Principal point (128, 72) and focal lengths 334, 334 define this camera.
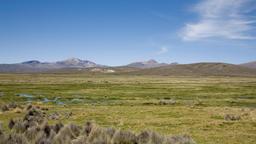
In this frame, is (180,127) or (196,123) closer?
(180,127)

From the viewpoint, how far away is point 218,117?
1182 inches

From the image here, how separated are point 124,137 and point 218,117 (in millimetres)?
16895

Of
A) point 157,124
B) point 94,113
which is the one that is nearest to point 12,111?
point 94,113

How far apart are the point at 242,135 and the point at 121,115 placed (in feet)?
41.7

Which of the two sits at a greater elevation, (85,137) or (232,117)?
(85,137)

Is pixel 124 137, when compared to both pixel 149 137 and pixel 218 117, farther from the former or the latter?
pixel 218 117

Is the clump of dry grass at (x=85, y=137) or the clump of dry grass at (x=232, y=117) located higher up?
the clump of dry grass at (x=85, y=137)

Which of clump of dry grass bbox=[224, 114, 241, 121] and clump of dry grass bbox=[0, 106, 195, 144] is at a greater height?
clump of dry grass bbox=[0, 106, 195, 144]

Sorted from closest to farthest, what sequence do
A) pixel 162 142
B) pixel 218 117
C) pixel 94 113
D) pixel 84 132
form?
1. pixel 162 142
2. pixel 84 132
3. pixel 218 117
4. pixel 94 113

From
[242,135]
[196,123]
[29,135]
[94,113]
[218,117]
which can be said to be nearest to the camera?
[29,135]

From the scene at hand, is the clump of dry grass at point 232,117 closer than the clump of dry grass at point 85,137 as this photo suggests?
No

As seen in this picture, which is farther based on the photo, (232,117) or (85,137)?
(232,117)

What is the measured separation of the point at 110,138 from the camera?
50.2 ft

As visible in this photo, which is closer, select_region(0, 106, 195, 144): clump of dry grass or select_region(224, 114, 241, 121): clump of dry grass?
select_region(0, 106, 195, 144): clump of dry grass
